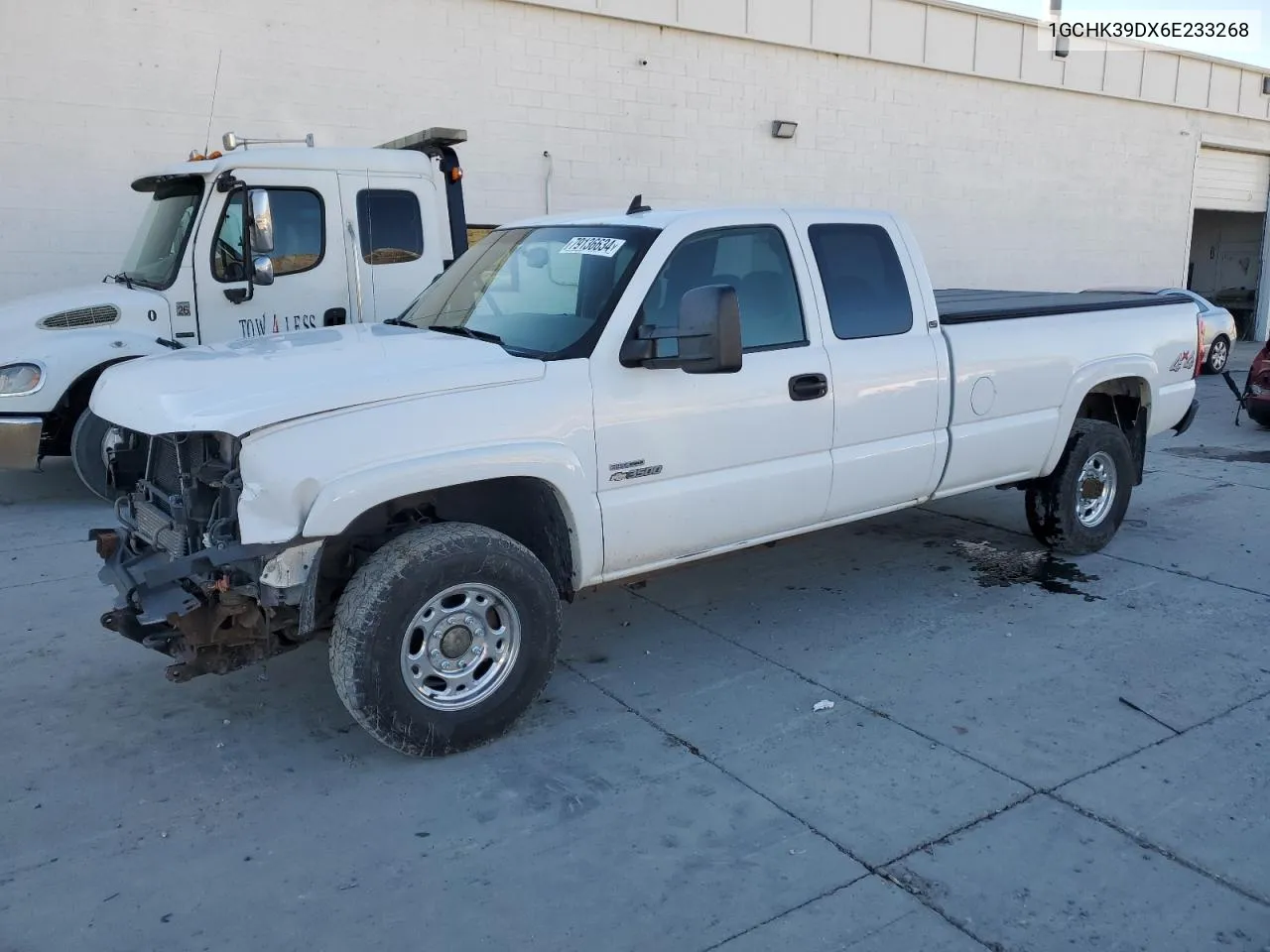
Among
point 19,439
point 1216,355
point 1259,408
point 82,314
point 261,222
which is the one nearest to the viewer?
point 261,222

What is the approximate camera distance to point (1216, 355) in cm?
1722

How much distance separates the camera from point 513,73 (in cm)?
1271

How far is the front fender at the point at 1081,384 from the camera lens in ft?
19.6

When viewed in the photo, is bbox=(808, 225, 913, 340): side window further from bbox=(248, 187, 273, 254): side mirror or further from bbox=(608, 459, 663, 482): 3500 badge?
bbox=(248, 187, 273, 254): side mirror

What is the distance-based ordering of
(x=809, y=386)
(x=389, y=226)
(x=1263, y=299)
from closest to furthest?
(x=809, y=386) → (x=389, y=226) → (x=1263, y=299)

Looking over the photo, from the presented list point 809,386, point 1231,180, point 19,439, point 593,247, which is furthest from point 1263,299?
point 19,439

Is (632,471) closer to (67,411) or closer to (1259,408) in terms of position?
(67,411)

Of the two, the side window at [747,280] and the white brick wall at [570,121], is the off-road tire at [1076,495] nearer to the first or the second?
the side window at [747,280]

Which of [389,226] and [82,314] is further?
[389,226]

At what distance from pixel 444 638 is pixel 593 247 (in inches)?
72.9

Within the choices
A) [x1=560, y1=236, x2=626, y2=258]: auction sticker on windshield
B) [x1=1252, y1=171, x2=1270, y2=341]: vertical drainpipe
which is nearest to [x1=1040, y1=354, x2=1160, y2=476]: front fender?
[x1=560, y1=236, x2=626, y2=258]: auction sticker on windshield

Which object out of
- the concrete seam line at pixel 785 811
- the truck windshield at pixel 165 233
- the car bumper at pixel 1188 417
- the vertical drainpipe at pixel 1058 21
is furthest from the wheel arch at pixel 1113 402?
the vertical drainpipe at pixel 1058 21

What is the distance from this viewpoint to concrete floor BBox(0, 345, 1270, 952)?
303cm

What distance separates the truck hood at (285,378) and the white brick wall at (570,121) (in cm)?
179
